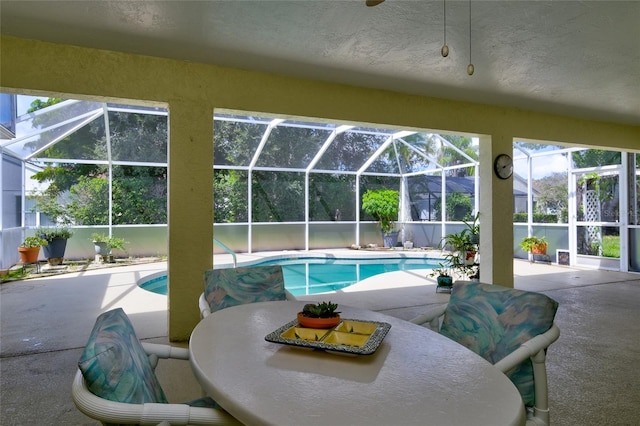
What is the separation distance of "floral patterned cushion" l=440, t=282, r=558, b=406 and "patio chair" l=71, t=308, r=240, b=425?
41.8 inches

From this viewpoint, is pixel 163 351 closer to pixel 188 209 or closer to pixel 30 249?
pixel 188 209

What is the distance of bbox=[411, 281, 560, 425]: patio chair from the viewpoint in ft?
4.61

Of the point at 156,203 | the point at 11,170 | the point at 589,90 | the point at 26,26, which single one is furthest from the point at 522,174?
the point at 11,170

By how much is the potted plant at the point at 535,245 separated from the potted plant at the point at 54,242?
9.96 metres

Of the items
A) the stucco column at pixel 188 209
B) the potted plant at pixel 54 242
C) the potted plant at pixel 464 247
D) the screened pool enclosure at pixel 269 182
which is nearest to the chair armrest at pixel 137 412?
the stucco column at pixel 188 209

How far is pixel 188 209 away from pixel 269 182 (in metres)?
6.28

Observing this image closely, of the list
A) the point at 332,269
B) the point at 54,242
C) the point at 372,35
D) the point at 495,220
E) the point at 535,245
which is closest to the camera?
the point at 372,35

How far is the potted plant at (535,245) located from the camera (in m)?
8.58

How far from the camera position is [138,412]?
0.99m

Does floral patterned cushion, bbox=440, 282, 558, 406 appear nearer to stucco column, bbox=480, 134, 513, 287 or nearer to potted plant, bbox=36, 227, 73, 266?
stucco column, bbox=480, 134, 513, 287

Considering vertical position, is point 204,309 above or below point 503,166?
below

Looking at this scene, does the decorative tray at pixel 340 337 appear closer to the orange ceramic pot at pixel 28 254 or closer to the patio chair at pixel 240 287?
the patio chair at pixel 240 287

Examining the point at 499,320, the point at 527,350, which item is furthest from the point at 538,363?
the point at 499,320

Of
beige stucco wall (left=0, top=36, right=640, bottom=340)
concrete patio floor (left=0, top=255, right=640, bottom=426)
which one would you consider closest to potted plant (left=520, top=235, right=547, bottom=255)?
concrete patio floor (left=0, top=255, right=640, bottom=426)
